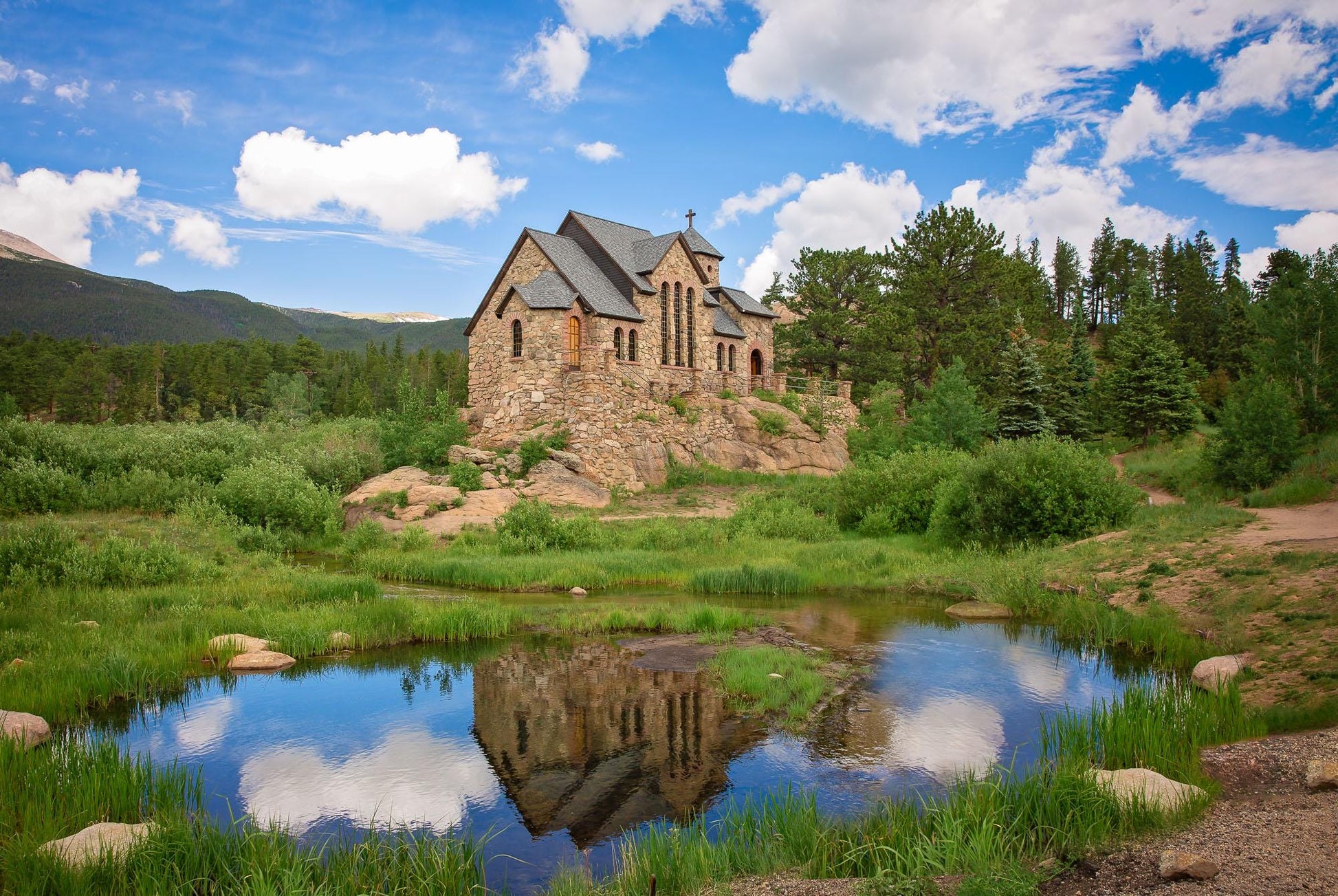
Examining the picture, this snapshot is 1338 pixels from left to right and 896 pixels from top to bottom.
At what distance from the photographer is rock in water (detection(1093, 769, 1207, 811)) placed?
7133 mm

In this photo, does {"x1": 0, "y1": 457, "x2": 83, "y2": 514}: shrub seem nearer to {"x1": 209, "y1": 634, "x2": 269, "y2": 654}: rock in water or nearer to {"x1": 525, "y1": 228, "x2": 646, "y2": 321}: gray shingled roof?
{"x1": 209, "y1": 634, "x2": 269, "y2": 654}: rock in water

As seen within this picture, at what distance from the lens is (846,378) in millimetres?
52875

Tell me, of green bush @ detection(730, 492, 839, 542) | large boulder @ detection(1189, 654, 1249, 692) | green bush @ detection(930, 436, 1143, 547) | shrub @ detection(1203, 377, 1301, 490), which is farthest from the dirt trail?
large boulder @ detection(1189, 654, 1249, 692)

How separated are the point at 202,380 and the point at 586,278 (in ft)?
247

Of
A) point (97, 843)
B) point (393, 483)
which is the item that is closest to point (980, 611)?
point (97, 843)

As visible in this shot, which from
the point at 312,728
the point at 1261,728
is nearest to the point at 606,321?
the point at 312,728

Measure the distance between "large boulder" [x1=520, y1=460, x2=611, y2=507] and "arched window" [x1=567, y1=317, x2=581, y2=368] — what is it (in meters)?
5.76

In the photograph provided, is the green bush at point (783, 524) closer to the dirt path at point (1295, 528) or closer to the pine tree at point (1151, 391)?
the dirt path at point (1295, 528)

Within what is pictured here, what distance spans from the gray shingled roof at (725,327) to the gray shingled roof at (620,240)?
540cm

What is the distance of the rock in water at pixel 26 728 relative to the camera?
8750 millimetres

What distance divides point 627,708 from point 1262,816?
7.30 metres

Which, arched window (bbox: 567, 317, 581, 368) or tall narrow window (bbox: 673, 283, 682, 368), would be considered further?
tall narrow window (bbox: 673, 283, 682, 368)

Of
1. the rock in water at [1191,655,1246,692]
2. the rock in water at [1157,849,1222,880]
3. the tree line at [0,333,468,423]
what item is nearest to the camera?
the rock in water at [1157,849,1222,880]

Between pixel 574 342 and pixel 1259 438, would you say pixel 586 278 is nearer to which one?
pixel 574 342
